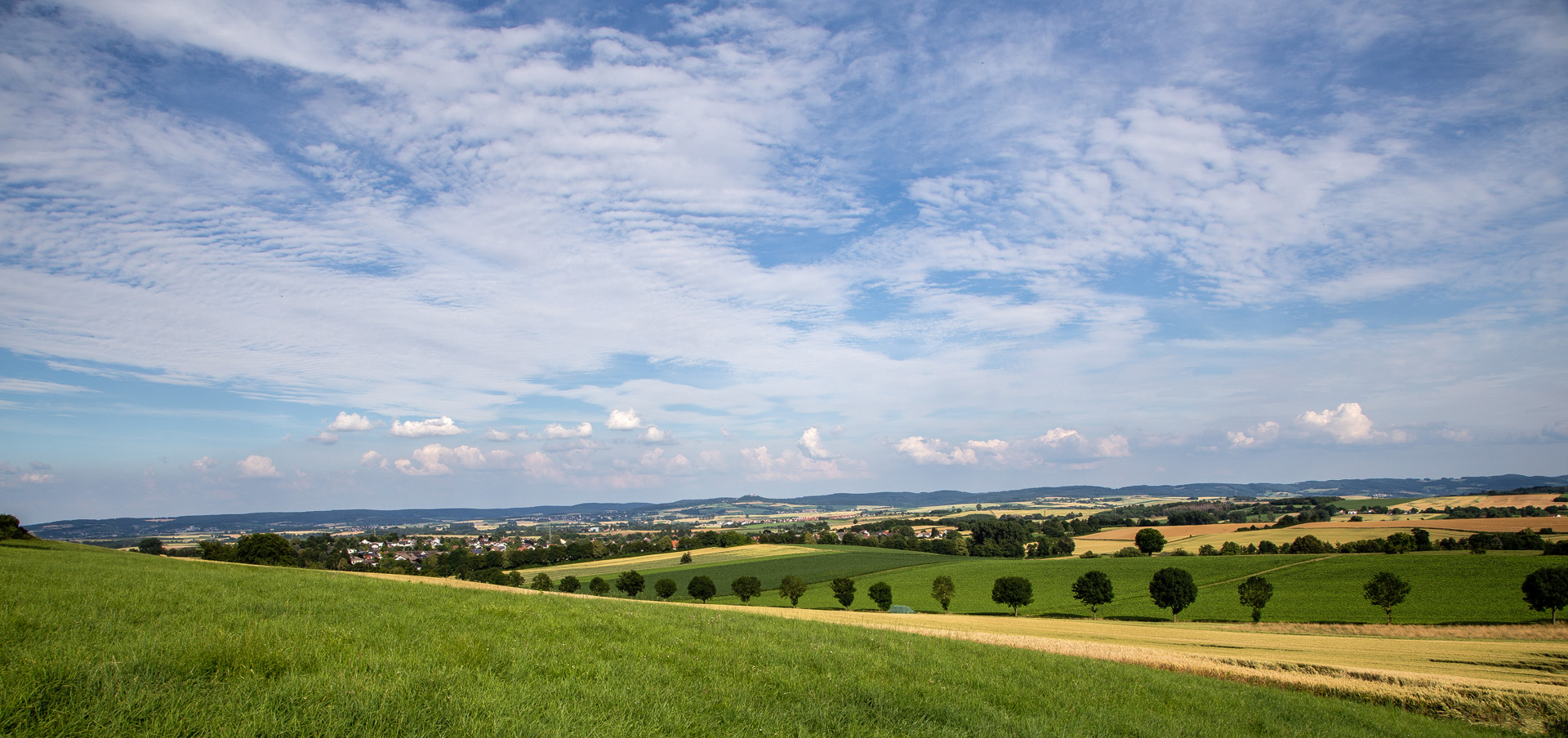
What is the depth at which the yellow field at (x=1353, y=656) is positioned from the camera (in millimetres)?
17547

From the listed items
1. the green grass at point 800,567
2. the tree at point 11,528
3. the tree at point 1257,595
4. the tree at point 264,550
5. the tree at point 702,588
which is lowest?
the green grass at point 800,567

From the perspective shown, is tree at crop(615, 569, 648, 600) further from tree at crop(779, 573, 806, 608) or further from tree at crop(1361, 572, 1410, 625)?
tree at crop(1361, 572, 1410, 625)

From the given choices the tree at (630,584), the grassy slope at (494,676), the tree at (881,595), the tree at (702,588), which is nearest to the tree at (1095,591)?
the tree at (881,595)

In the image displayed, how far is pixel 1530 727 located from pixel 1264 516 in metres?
172

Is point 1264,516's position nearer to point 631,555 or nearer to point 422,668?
point 631,555

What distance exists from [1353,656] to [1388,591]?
3886cm

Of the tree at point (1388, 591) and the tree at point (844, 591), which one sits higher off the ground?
the tree at point (1388, 591)

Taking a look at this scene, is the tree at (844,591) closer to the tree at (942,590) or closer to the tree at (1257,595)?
the tree at (942,590)

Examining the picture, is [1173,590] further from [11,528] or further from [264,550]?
[11,528]

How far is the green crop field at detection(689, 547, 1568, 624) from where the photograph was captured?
5931cm

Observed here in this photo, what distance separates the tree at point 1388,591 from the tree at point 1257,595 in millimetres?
7751

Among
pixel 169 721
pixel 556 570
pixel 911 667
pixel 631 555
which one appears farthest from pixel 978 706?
pixel 631 555

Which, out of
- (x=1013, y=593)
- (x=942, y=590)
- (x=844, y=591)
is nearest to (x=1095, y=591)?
(x=1013, y=593)

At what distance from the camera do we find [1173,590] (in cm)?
6394
